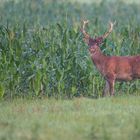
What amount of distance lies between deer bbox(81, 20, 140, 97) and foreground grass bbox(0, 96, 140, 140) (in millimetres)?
815

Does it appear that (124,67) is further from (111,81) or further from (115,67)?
(111,81)

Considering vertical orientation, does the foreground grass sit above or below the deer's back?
below

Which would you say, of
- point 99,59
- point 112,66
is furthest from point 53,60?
point 112,66

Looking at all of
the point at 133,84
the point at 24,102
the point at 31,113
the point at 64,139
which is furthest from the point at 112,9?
the point at 64,139

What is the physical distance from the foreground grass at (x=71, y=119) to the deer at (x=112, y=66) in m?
A: 0.82

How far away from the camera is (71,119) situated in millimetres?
12914

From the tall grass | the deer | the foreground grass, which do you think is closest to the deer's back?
the deer

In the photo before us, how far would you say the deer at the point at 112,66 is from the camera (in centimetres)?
1727

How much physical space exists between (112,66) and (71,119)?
473 centimetres

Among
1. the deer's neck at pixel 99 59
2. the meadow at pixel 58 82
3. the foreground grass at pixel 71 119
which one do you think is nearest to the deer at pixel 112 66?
the deer's neck at pixel 99 59

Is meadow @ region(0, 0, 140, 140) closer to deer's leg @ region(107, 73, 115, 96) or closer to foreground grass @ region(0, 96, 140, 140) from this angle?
foreground grass @ region(0, 96, 140, 140)

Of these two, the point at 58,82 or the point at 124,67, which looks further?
the point at 58,82

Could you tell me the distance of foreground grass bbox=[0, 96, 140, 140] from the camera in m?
10.8

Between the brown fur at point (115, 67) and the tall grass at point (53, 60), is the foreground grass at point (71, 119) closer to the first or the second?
the brown fur at point (115, 67)
